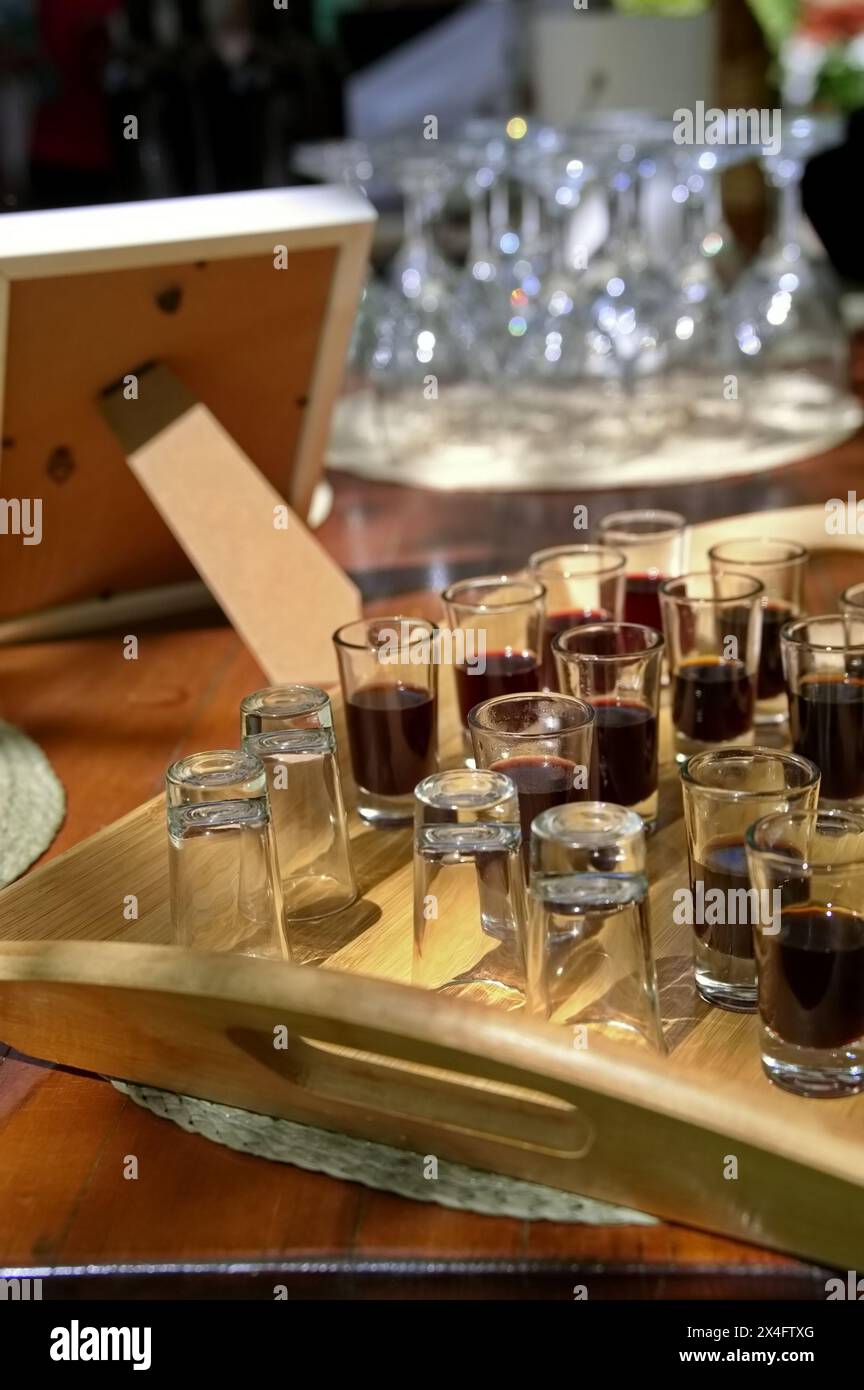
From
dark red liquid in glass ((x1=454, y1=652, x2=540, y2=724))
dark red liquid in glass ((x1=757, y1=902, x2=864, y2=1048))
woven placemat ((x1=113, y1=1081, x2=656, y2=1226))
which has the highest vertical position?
dark red liquid in glass ((x1=454, y1=652, x2=540, y2=724))

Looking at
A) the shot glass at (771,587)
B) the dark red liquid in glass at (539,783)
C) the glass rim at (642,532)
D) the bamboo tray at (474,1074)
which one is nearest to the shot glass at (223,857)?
the bamboo tray at (474,1074)

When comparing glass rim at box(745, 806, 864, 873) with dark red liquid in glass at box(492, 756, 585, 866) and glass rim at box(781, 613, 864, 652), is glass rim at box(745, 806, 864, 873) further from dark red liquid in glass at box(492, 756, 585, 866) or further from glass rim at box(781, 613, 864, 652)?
glass rim at box(781, 613, 864, 652)

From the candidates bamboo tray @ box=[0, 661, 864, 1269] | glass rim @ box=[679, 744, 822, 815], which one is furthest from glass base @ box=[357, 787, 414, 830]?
glass rim @ box=[679, 744, 822, 815]

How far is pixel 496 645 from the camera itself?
132 cm

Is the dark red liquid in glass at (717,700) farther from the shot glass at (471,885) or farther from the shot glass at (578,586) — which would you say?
the shot glass at (471,885)

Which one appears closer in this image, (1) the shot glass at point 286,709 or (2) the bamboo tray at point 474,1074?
(2) the bamboo tray at point 474,1074

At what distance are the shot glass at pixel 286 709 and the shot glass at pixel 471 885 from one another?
187 mm

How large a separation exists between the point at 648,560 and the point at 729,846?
1.98 feet

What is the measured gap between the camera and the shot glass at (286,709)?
3.68ft

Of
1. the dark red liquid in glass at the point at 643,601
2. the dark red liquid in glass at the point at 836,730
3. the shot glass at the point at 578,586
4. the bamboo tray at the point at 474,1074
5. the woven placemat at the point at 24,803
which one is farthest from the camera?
the dark red liquid in glass at the point at 643,601

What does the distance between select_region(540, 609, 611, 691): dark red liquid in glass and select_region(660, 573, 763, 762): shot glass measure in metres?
0.08

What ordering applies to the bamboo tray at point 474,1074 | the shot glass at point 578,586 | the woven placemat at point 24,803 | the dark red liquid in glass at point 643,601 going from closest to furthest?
the bamboo tray at point 474,1074 < the woven placemat at point 24,803 < the shot glass at point 578,586 < the dark red liquid in glass at point 643,601

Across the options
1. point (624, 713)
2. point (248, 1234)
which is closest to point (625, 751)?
point (624, 713)

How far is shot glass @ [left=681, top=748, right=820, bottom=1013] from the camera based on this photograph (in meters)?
0.94
